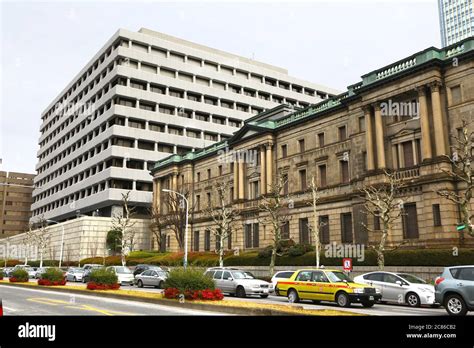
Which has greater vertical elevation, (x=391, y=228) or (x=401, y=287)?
(x=391, y=228)

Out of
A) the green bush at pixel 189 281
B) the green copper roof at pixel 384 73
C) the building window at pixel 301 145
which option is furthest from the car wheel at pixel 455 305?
the building window at pixel 301 145

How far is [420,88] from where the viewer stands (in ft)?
114

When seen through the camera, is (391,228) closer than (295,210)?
Yes

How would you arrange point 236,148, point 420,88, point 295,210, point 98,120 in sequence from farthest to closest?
point 98,120
point 236,148
point 295,210
point 420,88

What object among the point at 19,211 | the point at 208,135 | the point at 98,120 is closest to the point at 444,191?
the point at 208,135

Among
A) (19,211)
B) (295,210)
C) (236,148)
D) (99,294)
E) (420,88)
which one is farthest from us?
(19,211)

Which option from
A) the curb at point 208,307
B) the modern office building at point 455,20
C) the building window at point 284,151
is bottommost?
the curb at point 208,307

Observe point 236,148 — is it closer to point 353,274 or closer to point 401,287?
point 353,274

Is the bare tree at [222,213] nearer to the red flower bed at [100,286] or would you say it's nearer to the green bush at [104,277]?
the green bush at [104,277]

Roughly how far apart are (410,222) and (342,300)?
18053mm

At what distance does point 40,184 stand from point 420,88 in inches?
4148

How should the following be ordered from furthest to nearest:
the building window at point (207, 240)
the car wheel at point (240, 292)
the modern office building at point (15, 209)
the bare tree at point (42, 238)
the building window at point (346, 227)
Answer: the modern office building at point (15, 209)
the bare tree at point (42, 238)
the building window at point (207, 240)
the building window at point (346, 227)
the car wheel at point (240, 292)

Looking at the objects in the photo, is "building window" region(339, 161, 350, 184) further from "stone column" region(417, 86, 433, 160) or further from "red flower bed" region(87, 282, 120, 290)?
"red flower bed" region(87, 282, 120, 290)

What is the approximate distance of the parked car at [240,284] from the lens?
79.6 feet
